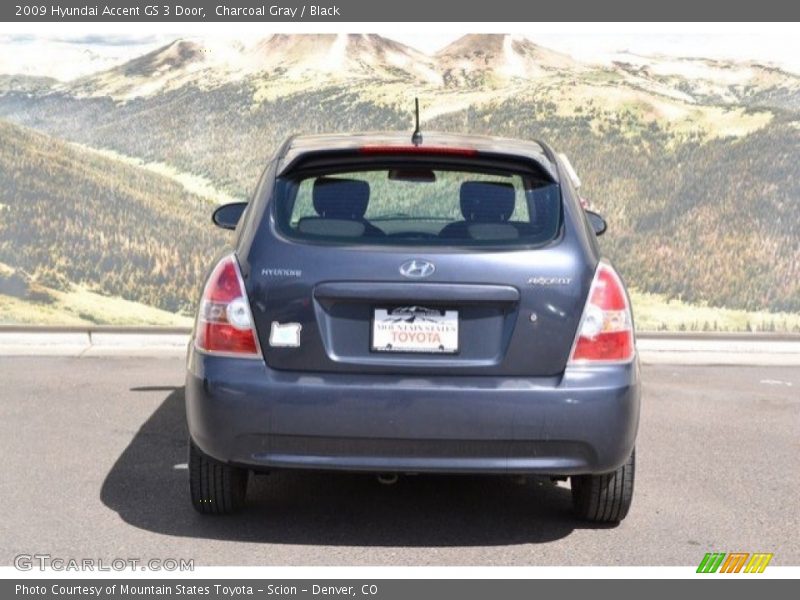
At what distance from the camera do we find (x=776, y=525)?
5.98 meters

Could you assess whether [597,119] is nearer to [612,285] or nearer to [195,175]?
[195,175]

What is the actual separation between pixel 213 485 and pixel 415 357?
113cm

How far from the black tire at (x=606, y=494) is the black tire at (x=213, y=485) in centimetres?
143

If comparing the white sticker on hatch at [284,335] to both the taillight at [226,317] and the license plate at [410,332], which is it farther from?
the license plate at [410,332]

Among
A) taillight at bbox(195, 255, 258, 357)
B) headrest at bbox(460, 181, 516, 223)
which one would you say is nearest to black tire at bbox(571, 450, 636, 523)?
headrest at bbox(460, 181, 516, 223)

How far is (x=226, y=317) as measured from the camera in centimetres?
538

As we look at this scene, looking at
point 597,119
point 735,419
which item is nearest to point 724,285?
point 597,119

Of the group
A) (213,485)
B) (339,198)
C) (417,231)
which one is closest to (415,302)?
(417,231)

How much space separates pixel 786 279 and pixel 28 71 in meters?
7.19

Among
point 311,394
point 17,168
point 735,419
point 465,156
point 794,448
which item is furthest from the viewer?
point 17,168

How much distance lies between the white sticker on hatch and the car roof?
764 millimetres

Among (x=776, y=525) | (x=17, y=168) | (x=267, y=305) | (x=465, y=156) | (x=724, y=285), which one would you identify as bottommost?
(x=724, y=285)

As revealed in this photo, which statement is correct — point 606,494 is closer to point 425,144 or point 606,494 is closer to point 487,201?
point 487,201

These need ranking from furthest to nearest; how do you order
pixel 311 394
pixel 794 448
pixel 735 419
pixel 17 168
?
pixel 17 168, pixel 735 419, pixel 794 448, pixel 311 394
